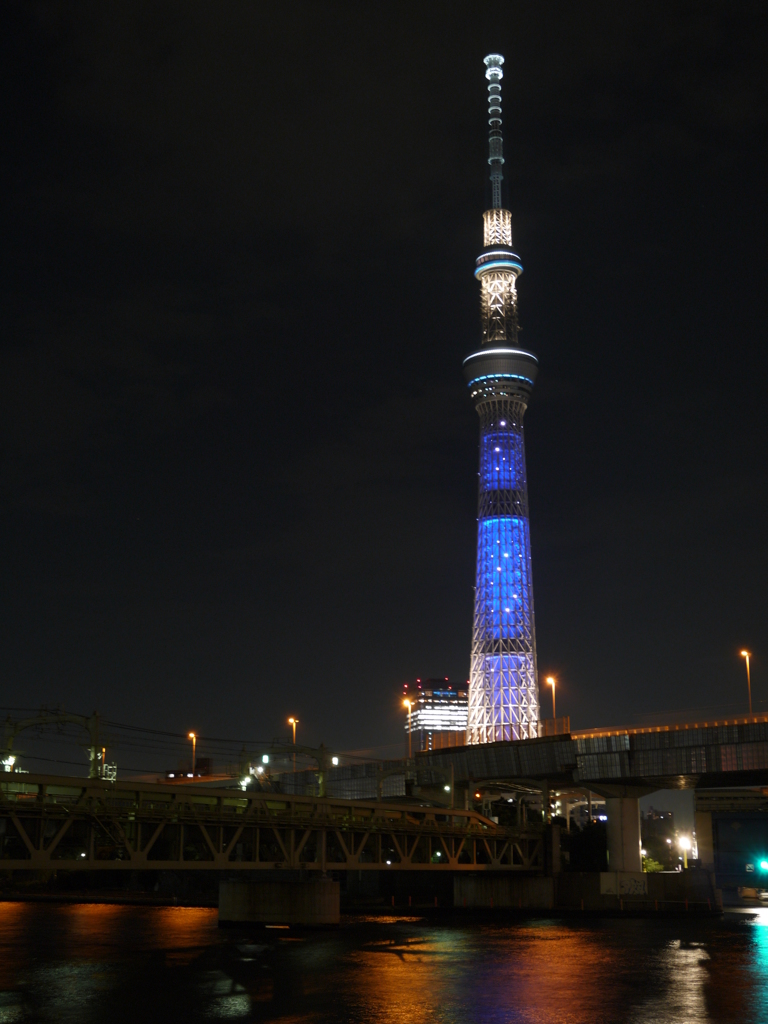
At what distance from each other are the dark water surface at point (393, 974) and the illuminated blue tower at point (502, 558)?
103 m

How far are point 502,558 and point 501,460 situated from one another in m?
17.2

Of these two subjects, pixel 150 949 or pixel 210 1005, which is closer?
pixel 210 1005

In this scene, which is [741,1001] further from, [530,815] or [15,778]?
[530,815]

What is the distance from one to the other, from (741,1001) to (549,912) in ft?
182

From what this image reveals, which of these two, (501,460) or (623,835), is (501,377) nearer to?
(501,460)

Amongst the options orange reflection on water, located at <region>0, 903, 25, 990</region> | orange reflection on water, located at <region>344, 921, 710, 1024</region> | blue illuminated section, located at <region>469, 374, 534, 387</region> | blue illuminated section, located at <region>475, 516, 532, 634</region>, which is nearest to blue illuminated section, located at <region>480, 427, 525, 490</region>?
blue illuminated section, located at <region>475, 516, 532, 634</region>

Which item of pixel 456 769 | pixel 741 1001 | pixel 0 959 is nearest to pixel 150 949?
pixel 0 959

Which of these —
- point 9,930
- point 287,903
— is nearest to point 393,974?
point 287,903

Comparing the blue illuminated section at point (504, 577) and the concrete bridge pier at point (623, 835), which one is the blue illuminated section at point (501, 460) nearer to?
the blue illuminated section at point (504, 577)

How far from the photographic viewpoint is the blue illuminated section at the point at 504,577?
187875mm

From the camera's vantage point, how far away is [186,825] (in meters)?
61.7

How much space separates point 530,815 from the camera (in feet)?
400

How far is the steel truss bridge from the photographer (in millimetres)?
52062

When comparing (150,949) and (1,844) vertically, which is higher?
(1,844)
